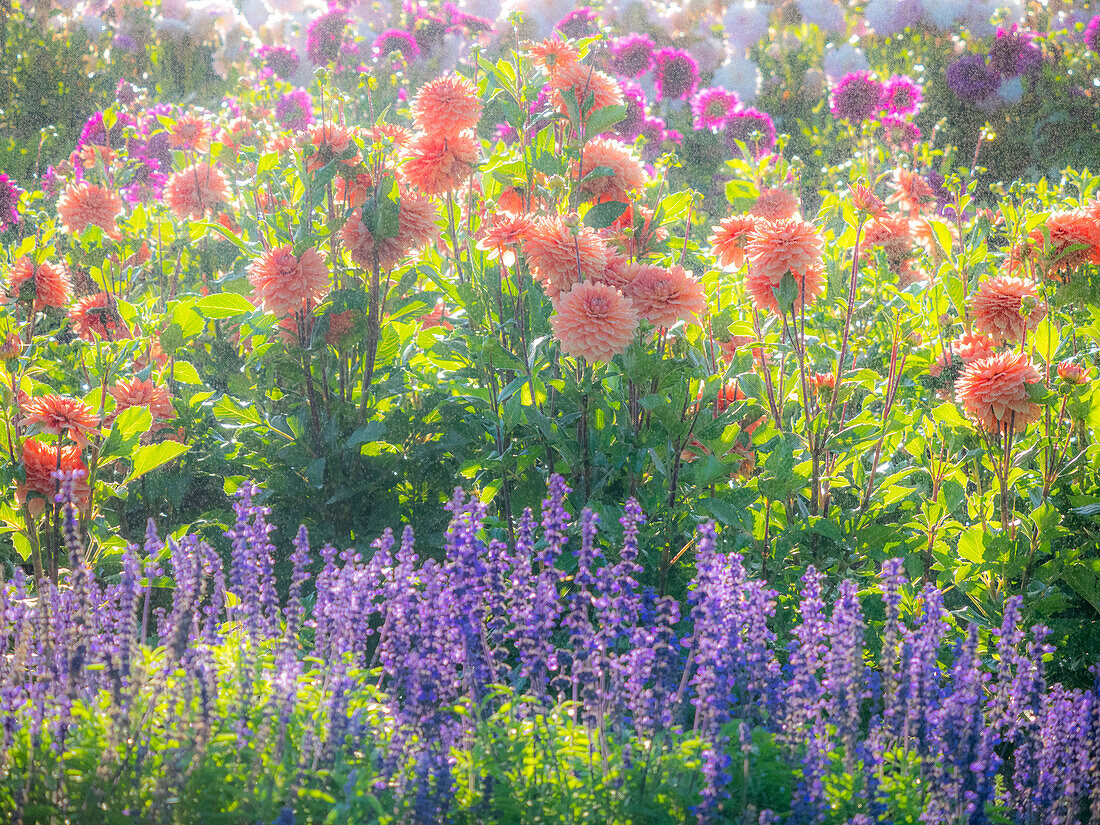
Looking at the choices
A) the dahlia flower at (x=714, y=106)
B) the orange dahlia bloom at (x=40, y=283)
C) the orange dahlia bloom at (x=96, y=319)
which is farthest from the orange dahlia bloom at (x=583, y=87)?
the dahlia flower at (x=714, y=106)

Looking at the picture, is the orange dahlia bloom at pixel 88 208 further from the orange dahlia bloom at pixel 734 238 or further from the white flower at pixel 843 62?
the white flower at pixel 843 62

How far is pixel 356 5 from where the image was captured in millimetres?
6664

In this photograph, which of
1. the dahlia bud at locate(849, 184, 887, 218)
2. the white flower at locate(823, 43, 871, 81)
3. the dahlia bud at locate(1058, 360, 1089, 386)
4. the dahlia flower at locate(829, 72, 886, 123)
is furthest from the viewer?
the white flower at locate(823, 43, 871, 81)

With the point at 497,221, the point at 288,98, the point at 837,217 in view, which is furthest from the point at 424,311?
the point at 288,98

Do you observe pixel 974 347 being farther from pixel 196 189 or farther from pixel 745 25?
pixel 745 25

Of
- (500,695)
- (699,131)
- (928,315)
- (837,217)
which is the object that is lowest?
(500,695)

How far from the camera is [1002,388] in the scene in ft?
5.79

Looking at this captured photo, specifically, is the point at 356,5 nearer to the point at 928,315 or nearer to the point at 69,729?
the point at 928,315

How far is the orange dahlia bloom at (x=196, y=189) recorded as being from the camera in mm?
3008

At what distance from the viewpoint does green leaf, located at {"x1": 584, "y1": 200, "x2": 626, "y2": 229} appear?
2035 mm

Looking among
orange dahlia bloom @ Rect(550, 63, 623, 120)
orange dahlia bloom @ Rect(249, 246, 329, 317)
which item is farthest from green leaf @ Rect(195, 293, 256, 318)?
orange dahlia bloom @ Rect(550, 63, 623, 120)

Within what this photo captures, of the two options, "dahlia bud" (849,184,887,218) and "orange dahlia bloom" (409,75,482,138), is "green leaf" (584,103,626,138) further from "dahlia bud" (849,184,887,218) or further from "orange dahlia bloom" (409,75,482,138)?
"dahlia bud" (849,184,887,218)

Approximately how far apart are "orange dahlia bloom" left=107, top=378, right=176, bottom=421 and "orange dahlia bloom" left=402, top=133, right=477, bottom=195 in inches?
32.5

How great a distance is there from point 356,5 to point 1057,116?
177 inches
